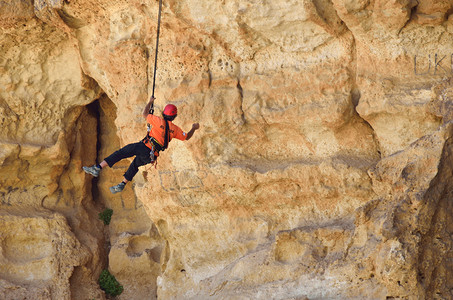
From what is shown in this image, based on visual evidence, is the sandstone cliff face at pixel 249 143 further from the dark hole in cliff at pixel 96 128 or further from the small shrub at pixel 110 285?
the dark hole in cliff at pixel 96 128

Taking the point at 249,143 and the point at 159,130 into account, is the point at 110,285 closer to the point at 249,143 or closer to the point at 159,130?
the point at 249,143

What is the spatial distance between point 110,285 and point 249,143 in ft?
16.5

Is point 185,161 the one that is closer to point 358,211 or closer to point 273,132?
point 273,132

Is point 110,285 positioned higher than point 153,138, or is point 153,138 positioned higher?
point 153,138

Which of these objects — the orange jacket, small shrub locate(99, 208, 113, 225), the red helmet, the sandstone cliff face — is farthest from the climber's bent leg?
small shrub locate(99, 208, 113, 225)

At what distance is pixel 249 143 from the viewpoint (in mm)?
10430

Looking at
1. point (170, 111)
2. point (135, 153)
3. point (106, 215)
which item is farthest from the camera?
point (106, 215)

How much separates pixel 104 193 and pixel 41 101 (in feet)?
8.62

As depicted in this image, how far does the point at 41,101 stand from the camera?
42.6 ft

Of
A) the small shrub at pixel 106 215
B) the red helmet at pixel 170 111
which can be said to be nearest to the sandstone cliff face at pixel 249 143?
the small shrub at pixel 106 215

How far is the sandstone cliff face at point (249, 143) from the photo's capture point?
8461mm

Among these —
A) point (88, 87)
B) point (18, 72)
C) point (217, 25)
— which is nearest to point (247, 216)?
point (217, 25)

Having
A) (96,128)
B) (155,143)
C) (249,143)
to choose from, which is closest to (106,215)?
(96,128)

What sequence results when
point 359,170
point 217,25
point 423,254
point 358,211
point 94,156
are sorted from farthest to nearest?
1. point 94,156
2. point 217,25
3. point 359,170
4. point 358,211
5. point 423,254
